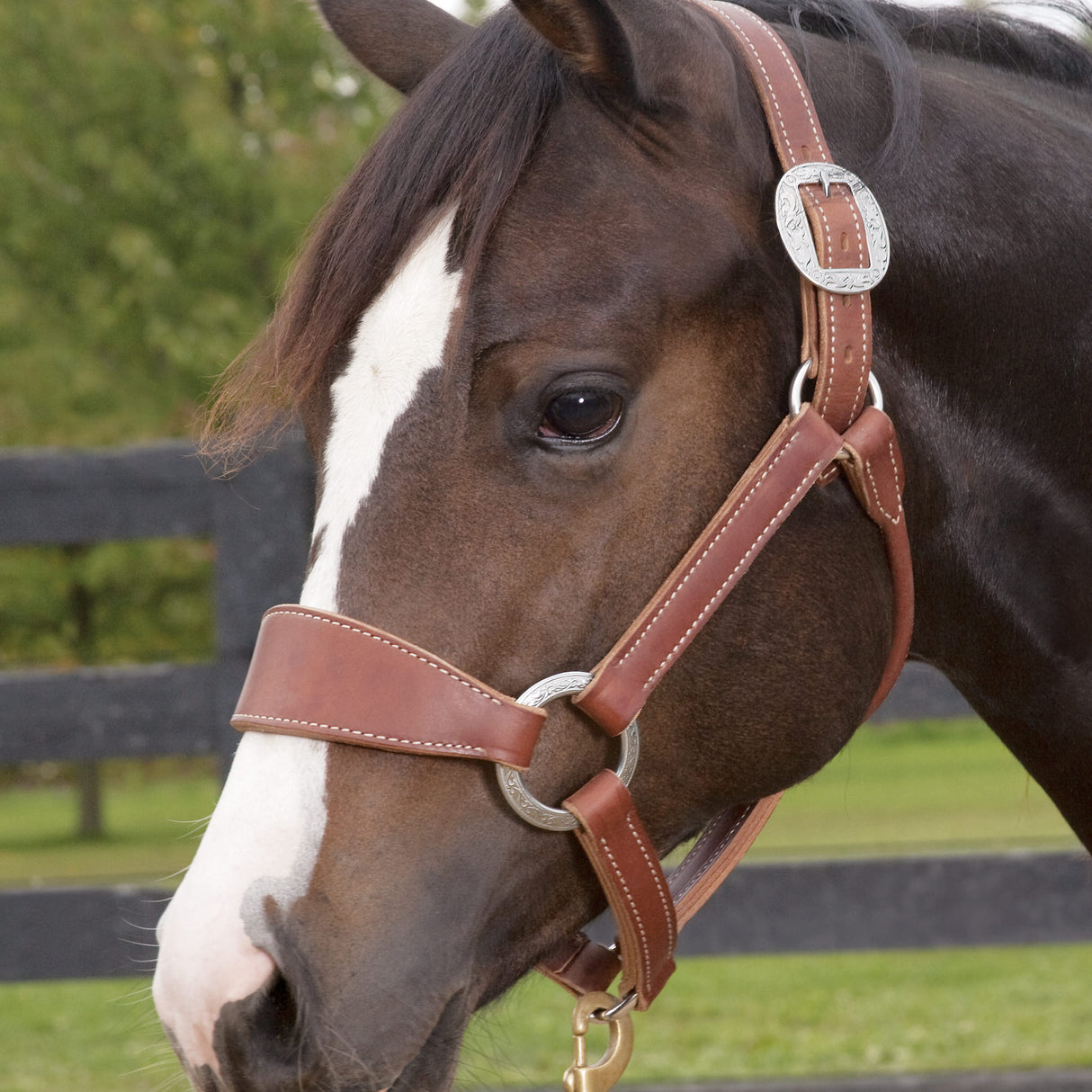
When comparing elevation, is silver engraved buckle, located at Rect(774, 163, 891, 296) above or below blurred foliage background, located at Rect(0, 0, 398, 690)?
above

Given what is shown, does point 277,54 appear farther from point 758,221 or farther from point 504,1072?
point 758,221

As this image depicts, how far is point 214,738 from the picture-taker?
3.06 metres

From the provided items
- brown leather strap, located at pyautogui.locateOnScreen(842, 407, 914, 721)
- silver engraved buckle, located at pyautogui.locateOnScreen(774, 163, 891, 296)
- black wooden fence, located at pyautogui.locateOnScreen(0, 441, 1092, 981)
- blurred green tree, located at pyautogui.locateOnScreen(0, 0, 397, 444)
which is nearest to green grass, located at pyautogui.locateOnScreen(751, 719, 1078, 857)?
black wooden fence, located at pyautogui.locateOnScreen(0, 441, 1092, 981)

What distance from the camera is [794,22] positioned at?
5.12 ft

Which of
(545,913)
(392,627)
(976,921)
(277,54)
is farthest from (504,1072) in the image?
(277,54)

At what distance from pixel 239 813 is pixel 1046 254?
1.11 metres

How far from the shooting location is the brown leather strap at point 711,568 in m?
1.29

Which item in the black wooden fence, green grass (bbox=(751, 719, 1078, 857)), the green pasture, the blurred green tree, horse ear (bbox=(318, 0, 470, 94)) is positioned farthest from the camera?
the blurred green tree

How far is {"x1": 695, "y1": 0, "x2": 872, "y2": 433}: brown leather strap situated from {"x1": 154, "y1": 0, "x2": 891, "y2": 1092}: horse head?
3 centimetres

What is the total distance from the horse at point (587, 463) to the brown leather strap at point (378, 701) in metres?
0.02

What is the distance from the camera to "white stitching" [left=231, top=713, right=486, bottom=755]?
3.99ft

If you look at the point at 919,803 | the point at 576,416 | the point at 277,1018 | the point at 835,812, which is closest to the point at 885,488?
the point at 576,416

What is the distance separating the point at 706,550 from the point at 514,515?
207mm

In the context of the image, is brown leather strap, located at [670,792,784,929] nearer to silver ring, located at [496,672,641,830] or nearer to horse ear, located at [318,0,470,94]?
silver ring, located at [496,672,641,830]
